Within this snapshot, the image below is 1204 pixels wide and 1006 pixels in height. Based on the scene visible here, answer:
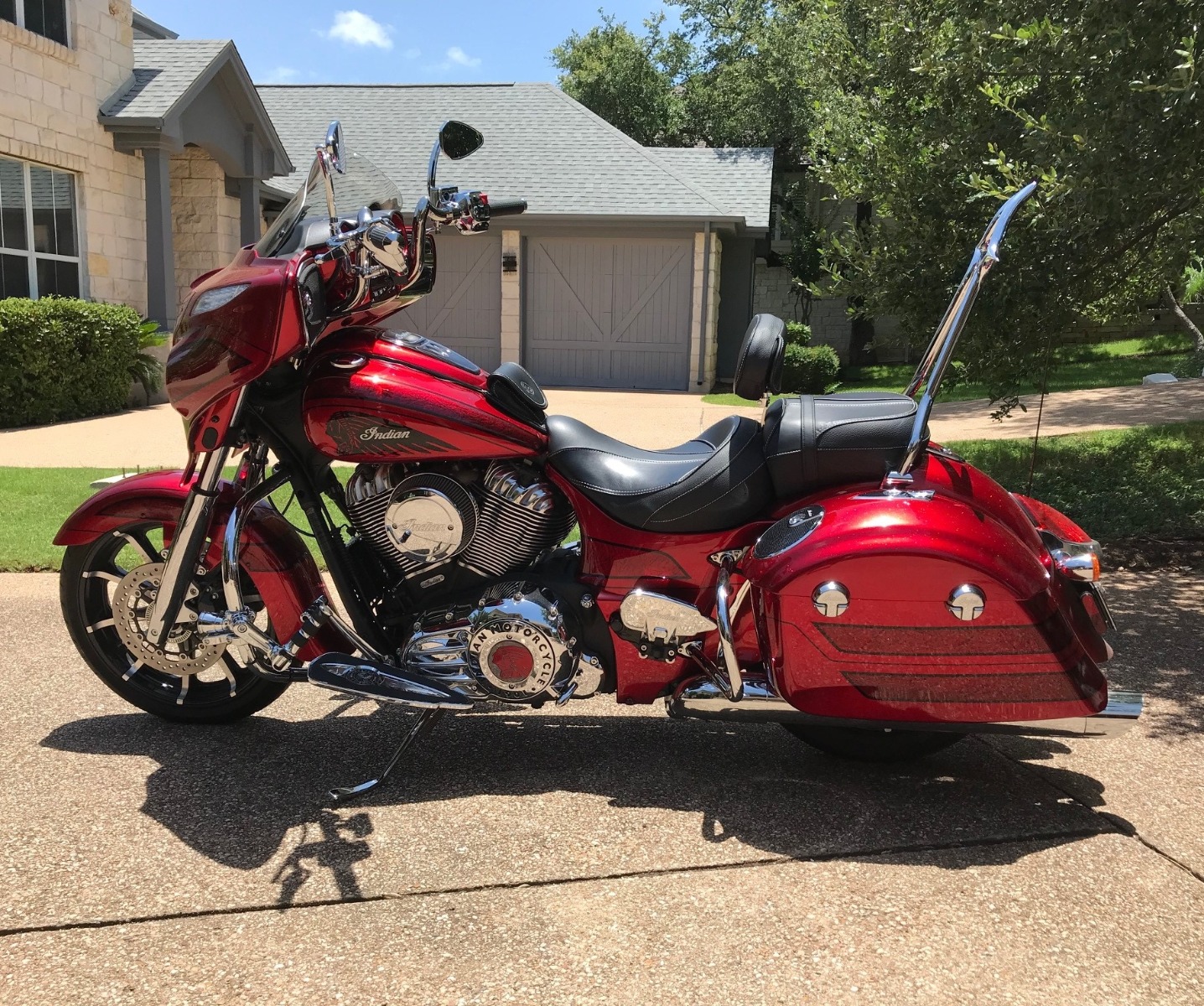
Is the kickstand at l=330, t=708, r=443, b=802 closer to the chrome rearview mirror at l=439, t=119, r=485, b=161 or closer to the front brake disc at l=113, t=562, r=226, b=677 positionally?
the front brake disc at l=113, t=562, r=226, b=677

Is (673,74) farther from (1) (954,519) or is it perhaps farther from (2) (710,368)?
(1) (954,519)

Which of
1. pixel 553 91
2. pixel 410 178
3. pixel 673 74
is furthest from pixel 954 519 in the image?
pixel 673 74

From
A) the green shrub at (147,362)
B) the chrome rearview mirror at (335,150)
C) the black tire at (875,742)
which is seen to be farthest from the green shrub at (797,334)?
the chrome rearview mirror at (335,150)

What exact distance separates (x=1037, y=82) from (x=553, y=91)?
50.7 feet

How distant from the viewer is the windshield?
Result: 3.01 m

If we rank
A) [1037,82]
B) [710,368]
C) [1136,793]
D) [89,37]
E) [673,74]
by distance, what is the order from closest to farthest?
[1136,793] → [1037,82] → [89,37] → [710,368] → [673,74]

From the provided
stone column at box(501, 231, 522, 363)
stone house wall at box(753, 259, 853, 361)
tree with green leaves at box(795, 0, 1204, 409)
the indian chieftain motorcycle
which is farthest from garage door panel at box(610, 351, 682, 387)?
the indian chieftain motorcycle

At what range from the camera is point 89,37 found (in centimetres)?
1250

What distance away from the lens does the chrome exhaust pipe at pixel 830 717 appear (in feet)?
9.18

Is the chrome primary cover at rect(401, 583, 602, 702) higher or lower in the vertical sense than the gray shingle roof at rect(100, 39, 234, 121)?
lower

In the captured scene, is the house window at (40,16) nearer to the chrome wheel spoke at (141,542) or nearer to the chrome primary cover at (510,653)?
the chrome wheel spoke at (141,542)

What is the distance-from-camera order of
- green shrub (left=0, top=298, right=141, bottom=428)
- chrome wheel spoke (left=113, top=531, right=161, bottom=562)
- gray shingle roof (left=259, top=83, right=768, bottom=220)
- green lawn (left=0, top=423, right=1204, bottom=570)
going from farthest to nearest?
gray shingle roof (left=259, top=83, right=768, bottom=220)
green shrub (left=0, top=298, right=141, bottom=428)
green lawn (left=0, top=423, right=1204, bottom=570)
chrome wheel spoke (left=113, top=531, right=161, bottom=562)

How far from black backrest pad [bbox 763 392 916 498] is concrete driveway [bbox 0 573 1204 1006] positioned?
0.94 m

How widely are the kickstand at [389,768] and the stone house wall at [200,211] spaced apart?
1350 centimetres
